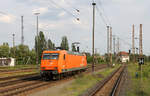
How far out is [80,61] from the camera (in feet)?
102

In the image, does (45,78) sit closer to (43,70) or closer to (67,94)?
(43,70)

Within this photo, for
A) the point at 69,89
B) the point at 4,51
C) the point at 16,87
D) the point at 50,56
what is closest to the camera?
the point at 69,89

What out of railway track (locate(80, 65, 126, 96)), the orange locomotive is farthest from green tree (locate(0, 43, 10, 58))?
railway track (locate(80, 65, 126, 96))

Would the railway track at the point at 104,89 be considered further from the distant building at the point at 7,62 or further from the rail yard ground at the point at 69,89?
the distant building at the point at 7,62

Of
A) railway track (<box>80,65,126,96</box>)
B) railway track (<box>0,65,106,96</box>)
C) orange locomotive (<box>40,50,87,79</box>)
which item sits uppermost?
orange locomotive (<box>40,50,87,79</box>)

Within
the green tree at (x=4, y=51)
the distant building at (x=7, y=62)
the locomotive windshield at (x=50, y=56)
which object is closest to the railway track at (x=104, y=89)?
the locomotive windshield at (x=50, y=56)

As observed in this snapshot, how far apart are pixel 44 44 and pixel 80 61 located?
5408 cm

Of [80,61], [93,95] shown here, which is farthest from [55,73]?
[80,61]

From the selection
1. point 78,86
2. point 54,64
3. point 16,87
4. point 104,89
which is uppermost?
point 54,64

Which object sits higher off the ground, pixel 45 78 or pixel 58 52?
pixel 58 52

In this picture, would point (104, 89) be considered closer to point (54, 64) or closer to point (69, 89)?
point (69, 89)

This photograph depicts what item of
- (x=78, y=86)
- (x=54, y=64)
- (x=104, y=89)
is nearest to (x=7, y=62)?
(x=54, y=64)

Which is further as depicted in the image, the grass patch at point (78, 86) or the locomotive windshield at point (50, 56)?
the locomotive windshield at point (50, 56)

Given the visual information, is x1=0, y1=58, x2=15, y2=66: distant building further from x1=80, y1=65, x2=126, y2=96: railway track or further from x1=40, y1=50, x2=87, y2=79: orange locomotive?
x1=80, y1=65, x2=126, y2=96: railway track
